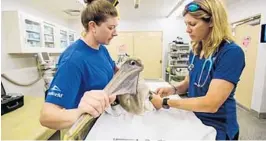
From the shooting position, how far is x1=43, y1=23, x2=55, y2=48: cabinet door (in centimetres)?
342

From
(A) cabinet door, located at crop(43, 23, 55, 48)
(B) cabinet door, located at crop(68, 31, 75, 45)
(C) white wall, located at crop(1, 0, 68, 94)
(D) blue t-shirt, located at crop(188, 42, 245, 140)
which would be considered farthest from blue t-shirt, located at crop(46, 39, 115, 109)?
(B) cabinet door, located at crop(68, 31, 75, 45)

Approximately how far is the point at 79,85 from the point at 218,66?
68 cm

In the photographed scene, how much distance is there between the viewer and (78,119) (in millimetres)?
536

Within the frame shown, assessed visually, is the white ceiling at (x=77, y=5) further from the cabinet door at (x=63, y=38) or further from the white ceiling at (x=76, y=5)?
the cabinet door at (x=63, y=38)

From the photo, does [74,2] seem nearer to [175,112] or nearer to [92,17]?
[92,17]

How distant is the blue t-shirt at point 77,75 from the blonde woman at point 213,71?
0.34 m

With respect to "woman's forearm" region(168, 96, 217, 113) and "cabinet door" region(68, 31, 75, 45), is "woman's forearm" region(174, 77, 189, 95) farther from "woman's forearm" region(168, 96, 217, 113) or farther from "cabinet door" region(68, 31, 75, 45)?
"cabinet door" region(68, 31, 75, 45)

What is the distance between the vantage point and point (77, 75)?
82 cm

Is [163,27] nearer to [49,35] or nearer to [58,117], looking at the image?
[49,35]

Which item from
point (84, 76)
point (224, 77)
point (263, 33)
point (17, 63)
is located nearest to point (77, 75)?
point (84, 76)

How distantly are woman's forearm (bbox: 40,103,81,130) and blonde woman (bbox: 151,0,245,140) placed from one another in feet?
1.70

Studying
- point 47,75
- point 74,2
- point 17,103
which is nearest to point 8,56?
point 47,75

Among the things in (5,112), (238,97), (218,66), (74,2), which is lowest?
(238,97)

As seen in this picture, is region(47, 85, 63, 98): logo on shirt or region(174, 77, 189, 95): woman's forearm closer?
region(47, 85, 63, 98): logo on shirt
